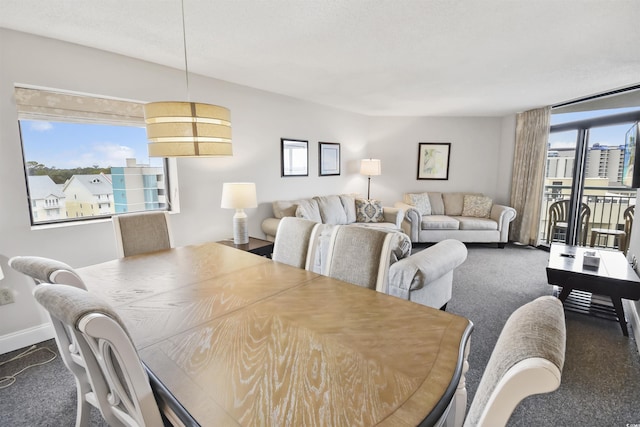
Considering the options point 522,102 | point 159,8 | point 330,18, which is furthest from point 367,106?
point 159,8

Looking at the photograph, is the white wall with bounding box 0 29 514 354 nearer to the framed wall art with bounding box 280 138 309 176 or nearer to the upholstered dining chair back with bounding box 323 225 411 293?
the framed wall art with bounding box 280 138 309 176

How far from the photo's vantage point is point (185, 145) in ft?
5.19

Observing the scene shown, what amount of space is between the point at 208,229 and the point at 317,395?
3.04 m

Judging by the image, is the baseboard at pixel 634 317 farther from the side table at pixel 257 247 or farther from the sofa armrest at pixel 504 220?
the side table at pixel 257 247

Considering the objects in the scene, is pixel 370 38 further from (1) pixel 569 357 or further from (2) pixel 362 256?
(1) pixel 569 357

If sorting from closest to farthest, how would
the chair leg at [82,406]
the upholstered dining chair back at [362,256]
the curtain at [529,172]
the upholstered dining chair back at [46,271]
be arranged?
the upholstered dining chair back at [46,271] < the chair leg at [82,406] < the upholstered dining chair back at [362,256] < the curtain at [529,172]

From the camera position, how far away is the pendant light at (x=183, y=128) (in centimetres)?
152

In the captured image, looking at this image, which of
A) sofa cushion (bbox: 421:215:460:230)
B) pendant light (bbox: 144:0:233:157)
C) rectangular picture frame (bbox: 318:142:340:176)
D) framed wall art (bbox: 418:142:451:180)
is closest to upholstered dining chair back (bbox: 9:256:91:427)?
pendant light (bbox: 144:0:233:157)

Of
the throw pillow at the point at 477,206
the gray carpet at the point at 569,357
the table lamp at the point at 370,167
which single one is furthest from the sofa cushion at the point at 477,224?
the table lamp at the point at 370,167

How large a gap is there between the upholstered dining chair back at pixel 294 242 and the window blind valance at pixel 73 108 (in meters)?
1.96

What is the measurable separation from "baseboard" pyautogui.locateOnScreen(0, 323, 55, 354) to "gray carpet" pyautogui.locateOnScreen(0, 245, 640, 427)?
0.06 meters

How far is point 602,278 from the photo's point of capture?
2.53 metres

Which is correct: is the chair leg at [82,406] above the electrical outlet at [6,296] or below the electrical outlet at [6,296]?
below

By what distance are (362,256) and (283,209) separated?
2.52 m
